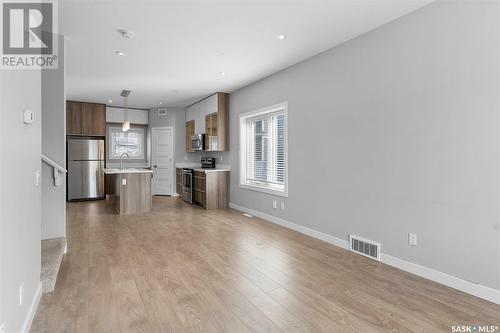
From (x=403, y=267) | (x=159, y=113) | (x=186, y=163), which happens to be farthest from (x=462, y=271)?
(x=159, y=113)

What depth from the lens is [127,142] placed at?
8898 millimetres

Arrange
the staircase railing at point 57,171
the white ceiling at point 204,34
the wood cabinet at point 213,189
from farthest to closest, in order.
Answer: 1. the wood cabinet at point 213,189
2. the staircase railing at point 57,171
3. the white ceiling at point 204,34

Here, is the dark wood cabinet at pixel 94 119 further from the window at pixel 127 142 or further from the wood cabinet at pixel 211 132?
the wood cabinet at pixel 211 132

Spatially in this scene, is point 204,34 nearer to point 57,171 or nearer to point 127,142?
point 57,171

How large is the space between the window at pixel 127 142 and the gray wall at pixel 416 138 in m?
6.66

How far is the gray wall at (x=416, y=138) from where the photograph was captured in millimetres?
2418

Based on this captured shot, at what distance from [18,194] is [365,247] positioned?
351 centimetres

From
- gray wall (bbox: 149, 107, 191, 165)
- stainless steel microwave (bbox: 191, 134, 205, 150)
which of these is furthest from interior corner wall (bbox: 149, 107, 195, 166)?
stainless steel microwave (bbox: 191, 134, 205, 150)

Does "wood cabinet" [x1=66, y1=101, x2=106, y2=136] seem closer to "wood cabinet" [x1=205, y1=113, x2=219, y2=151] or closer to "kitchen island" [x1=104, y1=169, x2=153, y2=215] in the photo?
"kitchen island" [x1=104, y1=169, x2=153, y2=215]

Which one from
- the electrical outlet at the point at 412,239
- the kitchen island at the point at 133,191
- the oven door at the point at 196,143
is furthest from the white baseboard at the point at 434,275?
the oven door at the point at 196,143

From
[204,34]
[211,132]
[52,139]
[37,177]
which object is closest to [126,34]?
[204,34]

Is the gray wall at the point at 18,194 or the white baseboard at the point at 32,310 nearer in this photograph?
the gray wall at the point at 18,194

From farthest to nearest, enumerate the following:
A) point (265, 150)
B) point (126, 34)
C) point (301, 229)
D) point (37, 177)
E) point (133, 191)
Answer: point (133, 191) → point (265, 150) → point (301, 229) → point (126, 34) → point (37, 177)

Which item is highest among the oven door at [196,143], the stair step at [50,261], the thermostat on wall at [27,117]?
the oven door at [196,143]
